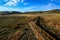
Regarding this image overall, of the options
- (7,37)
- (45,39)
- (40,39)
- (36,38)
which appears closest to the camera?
(45,39)

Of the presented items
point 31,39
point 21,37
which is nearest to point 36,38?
point 31,39

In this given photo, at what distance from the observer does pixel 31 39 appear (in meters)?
18.4

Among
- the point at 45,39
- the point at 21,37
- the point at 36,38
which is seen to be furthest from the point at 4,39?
the point at 45,39

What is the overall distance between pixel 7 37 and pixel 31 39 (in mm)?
3127

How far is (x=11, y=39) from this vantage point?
18.7 meters

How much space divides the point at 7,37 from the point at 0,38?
35.7 inches

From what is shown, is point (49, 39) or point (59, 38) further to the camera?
point (59, 38)

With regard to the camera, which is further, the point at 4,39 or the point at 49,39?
the point at 4,39

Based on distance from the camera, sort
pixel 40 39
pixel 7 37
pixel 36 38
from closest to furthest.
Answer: pixel 40 39 < pixel 36 38 < pixel 7 37

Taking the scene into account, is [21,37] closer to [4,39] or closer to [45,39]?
[4,39]

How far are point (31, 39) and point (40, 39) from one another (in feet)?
4.45

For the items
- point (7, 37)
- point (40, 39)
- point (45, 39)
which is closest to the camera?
point (45, 39)

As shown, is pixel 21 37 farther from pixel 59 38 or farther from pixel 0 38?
pixel 59 38

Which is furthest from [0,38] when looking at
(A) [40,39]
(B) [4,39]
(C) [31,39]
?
(A) [40,39]
